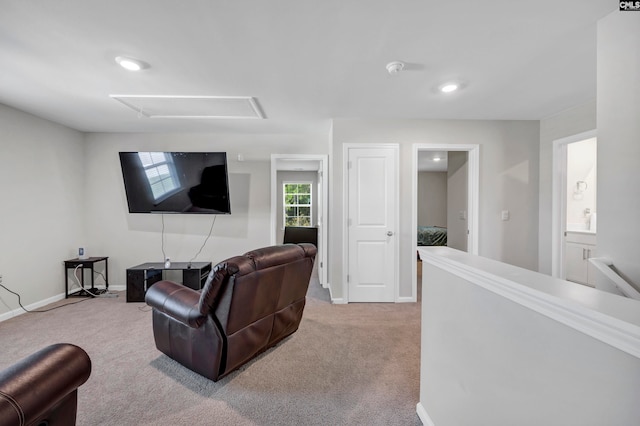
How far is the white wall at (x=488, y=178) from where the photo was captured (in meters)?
3.51

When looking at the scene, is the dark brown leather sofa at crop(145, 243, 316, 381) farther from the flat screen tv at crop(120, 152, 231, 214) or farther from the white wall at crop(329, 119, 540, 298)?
the flat screen tv at crop(120, 152, 231, 214)

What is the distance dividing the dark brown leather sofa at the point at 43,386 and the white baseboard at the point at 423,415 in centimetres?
161

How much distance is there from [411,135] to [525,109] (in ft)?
4.12

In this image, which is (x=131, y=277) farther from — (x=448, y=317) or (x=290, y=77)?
(x=448, y=317)

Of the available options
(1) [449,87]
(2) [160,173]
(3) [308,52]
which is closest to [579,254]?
(1) [449,87]

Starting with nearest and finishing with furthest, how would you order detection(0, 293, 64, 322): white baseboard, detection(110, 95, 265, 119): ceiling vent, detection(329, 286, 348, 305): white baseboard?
detection(110, 95, 265, 119): ceiling vent
detection(0, 293, 64, 322): white baseboard
detection(329, 286, 348, 305): white baseboard

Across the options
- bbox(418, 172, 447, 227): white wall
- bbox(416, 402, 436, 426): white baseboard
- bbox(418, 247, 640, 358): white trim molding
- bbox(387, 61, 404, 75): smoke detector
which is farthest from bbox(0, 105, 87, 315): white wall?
bbox(418, 172, 447, 227): white wall

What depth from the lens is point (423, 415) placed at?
1.55 metres

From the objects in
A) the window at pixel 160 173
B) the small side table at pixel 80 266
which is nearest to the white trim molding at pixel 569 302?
the window at pixel 160 173

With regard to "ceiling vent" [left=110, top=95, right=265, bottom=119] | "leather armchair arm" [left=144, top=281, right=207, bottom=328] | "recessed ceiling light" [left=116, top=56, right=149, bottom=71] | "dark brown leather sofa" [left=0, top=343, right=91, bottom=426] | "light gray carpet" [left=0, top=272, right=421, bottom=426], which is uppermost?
"ceiling vent" [left=110, top=95, right=265, bottom=119]

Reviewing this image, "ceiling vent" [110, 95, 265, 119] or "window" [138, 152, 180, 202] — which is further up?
"ceiling vent" [110, 95, 265, 119]

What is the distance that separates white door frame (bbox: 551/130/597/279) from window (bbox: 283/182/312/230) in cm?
532

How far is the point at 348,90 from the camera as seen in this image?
2.65m

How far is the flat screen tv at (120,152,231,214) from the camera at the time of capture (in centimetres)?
369
